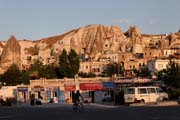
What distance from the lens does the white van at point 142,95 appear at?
1961 inches

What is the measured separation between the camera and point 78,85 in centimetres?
9100

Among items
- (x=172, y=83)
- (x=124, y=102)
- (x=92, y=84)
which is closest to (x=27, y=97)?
(x=92, y=84)

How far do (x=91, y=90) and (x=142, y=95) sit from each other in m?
40.4

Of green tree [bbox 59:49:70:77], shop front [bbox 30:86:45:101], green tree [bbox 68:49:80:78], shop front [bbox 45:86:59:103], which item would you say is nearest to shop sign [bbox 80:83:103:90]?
shop front [bbox 45:86:59:103]

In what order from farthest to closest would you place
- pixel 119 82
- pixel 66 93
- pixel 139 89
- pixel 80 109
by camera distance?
pixel 66 93 → pixel 119 82 → pixel 139 89 → pixel 80 109

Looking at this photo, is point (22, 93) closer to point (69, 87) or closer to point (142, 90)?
point (69, 87)

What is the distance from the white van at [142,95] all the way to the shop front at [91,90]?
125 feet

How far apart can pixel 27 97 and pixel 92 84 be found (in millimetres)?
13583

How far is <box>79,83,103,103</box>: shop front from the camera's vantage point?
8938cm

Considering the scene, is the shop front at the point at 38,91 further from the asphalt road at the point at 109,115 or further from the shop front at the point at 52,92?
the asphalt road at the point at 109,115

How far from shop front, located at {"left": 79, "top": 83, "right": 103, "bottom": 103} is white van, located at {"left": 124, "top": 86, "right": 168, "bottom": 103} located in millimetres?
38104

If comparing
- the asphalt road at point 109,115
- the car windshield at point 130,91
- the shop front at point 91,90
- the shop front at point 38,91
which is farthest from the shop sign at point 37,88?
the asphalt road at point 109,115

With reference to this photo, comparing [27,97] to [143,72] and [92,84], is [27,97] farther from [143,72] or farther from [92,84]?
[143,72]

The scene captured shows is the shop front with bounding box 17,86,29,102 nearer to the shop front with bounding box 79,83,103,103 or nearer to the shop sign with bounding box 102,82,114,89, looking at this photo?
the shop front with bounding box 79,83,103,103
